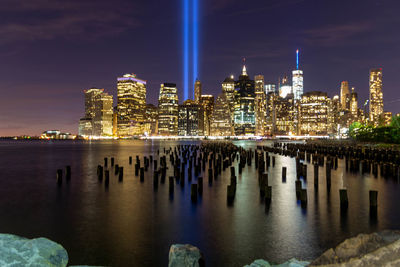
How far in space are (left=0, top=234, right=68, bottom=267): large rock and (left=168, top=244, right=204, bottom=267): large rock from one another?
2315 mm

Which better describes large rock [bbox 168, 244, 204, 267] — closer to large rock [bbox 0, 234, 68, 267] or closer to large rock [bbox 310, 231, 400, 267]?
large rock [bbox 0, 234, 68, 267]

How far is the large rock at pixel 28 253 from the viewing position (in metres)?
6.00

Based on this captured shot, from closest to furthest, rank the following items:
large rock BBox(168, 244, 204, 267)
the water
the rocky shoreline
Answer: the rocky shoreline, large rock BBox(168, 244, 204, 267), the water

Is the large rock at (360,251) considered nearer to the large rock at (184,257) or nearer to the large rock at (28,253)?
the large rock at (184,257)

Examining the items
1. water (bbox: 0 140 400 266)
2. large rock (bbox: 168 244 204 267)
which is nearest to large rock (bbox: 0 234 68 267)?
large rock (bbox: 168 244 204 267)

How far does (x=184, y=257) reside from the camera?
6.99 metres

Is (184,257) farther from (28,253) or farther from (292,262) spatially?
(28,253)

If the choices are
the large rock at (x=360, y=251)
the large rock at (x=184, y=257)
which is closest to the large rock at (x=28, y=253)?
the large rock at (x=184, y=257)

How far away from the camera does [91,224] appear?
1278 cm

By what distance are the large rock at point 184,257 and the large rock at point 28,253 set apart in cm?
231

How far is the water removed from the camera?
378 inches

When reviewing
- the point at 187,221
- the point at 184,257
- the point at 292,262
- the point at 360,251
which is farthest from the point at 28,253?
the point at 187,221

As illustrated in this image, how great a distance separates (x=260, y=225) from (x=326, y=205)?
5.08 meters

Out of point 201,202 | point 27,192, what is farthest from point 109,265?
point 27,192
